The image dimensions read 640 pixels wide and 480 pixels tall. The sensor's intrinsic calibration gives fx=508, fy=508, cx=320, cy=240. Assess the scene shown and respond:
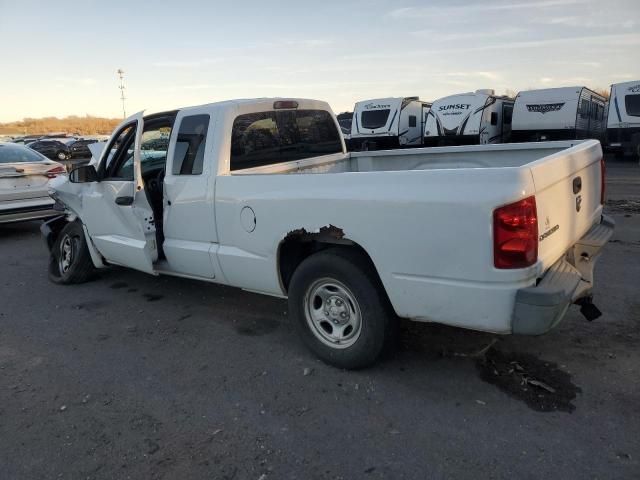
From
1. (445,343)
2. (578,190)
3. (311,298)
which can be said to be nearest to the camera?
(578,190)

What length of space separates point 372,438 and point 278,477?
586mm

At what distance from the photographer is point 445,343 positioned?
402cm

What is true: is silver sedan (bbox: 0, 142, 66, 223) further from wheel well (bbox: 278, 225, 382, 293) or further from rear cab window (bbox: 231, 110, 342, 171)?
wheel well (bbox: 278, 225, 382, 293)

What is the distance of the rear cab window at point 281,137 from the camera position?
4438mm

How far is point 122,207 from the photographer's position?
5.05 metres

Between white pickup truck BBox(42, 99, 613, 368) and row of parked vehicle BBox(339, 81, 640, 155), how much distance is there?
16.8m

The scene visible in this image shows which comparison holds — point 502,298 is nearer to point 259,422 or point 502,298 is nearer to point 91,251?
point 259,422

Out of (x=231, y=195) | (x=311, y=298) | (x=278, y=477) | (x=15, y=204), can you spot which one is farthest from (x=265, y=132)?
(x=15, y=204)

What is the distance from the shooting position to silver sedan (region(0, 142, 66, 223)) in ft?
28.1

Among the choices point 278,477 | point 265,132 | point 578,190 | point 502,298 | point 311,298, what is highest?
point 265,132

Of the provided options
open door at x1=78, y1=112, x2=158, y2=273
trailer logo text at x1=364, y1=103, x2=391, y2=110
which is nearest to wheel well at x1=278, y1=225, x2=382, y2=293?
open door at x1=78, y1=112, x2=158, y2=273

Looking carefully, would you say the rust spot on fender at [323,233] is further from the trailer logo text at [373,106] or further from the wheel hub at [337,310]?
the trailer logo text at [373,106]

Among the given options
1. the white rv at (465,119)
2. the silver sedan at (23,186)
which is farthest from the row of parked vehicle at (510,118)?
the silver sedan at (23,186)

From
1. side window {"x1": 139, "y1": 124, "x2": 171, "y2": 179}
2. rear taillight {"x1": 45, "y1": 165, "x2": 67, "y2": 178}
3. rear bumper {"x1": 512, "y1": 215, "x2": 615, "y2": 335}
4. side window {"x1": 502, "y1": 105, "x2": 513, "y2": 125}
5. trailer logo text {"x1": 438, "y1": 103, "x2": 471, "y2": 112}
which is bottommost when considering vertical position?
rear bumper {"x1": 512, "y1": 215, "x2": 615, "y2": 335}
